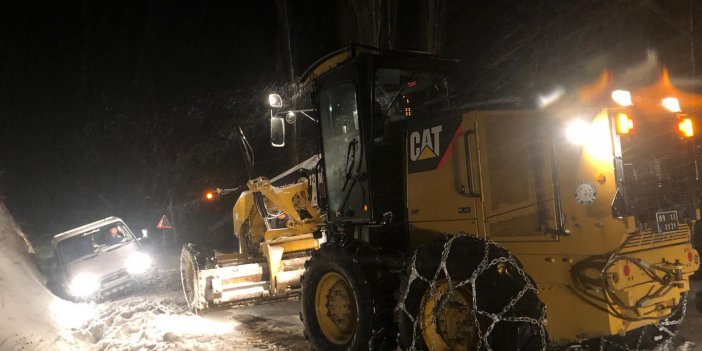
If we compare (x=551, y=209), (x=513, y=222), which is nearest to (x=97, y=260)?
(x=513, y=222)

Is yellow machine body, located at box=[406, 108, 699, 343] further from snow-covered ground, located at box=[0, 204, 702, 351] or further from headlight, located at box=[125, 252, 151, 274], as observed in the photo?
headlight, located at box=[125, 252, 151, 274]

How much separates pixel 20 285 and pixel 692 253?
30.1 feet

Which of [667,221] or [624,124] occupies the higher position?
[624,124]

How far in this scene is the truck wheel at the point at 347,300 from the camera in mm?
4570

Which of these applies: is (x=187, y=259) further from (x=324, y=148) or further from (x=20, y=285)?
(x=324, y=148)

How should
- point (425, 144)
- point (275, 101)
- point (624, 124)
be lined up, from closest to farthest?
point (624, 124) → point (425, 144) → point (275, 101)

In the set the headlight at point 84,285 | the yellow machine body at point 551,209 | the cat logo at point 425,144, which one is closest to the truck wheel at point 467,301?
the yellow machine body at point 551,209

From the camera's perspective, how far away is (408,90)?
5.71 metres

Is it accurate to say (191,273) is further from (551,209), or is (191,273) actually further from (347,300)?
(551,209)

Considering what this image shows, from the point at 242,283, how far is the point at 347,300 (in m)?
2.83

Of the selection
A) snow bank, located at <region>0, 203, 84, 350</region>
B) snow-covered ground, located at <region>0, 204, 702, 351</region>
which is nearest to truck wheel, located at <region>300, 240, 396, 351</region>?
snow-covered ground, located at <region>0, 204, 702, 351</region>

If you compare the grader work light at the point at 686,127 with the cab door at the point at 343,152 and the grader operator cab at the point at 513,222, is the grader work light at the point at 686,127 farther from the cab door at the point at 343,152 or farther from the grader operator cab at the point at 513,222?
the cab door at the point at 343,152

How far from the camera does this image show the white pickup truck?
10758 millimetres

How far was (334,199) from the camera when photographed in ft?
18.9
